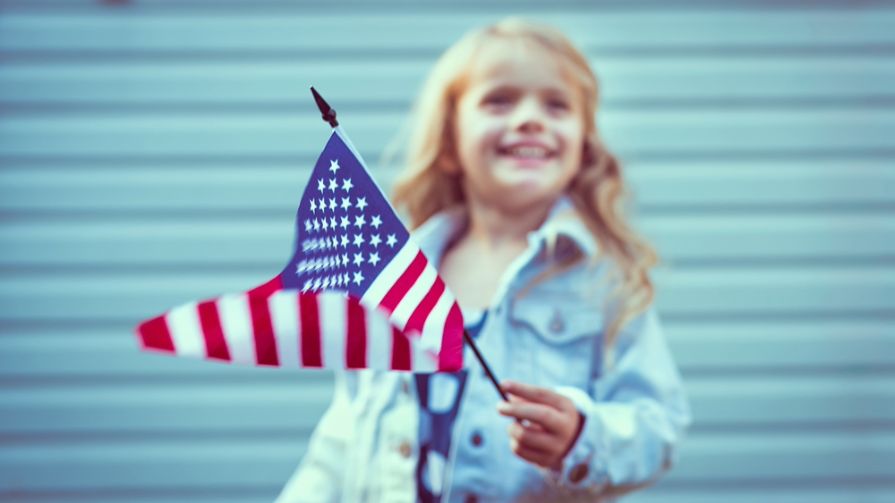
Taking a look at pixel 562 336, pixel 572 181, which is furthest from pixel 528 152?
pixel 562 336

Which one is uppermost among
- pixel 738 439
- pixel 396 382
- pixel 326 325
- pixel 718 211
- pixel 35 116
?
pixel 35 116

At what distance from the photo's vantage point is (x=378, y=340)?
5.13 feet

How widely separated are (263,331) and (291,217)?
245 cm

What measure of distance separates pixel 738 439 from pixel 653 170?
1.09 m

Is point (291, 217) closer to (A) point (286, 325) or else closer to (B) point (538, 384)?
(B) point (538, 384)

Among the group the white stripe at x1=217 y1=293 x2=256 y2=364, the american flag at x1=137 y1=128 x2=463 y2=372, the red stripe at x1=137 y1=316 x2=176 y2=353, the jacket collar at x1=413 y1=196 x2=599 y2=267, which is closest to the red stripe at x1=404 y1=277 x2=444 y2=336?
the american flag at x1=137 y1=128 x2=463 y2=372

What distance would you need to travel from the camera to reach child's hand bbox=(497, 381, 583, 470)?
168 centimetres

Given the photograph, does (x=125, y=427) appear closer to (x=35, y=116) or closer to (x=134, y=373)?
(x=134, y=373)

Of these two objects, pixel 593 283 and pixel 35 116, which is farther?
pixel 35 116

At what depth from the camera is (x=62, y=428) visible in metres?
3.91

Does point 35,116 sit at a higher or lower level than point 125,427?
higher

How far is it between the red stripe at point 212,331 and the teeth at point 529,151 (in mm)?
891

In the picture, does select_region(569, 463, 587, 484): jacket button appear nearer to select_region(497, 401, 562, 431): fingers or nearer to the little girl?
the little girl

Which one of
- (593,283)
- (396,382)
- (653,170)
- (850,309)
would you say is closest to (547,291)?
(593,283)
